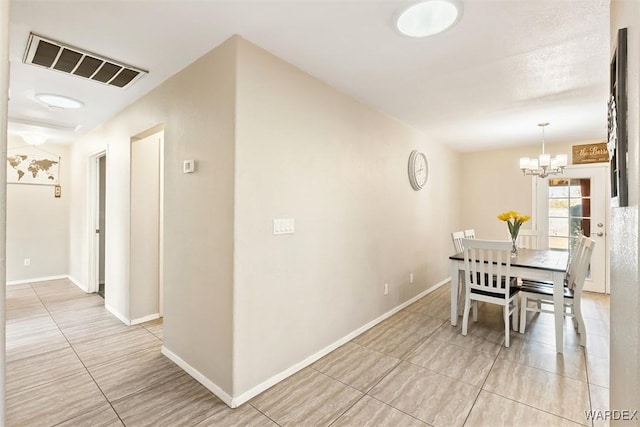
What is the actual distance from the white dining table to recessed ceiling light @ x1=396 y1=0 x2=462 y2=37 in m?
2.26

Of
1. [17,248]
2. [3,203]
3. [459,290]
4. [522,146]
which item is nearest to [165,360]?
[3,203]

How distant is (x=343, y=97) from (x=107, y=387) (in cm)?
303

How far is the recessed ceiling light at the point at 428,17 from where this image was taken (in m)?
1.62

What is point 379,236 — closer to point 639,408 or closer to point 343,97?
point 343,97

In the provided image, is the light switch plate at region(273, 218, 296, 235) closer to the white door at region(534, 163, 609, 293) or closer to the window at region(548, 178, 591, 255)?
the white door at region(534, 163, 609, 293)

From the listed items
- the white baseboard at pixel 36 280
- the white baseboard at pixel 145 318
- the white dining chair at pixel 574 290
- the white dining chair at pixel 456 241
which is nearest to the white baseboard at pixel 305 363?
the white dining chair at pixel 456 241

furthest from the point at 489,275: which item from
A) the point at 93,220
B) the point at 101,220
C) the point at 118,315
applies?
the point at 101,220

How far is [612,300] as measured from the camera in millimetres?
1306

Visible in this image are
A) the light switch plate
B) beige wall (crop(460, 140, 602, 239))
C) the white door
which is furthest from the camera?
beige wall (crop(460, 140, 602, 239))

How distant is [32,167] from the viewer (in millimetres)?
4984

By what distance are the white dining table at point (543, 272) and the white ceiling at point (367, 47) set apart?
164cm

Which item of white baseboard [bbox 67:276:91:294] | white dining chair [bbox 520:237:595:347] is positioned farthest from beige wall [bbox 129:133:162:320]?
white dining chair [bbox 520:237:595:347]

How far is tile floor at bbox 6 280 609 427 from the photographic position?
183 centimetres

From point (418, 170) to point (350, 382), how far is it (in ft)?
9.57
